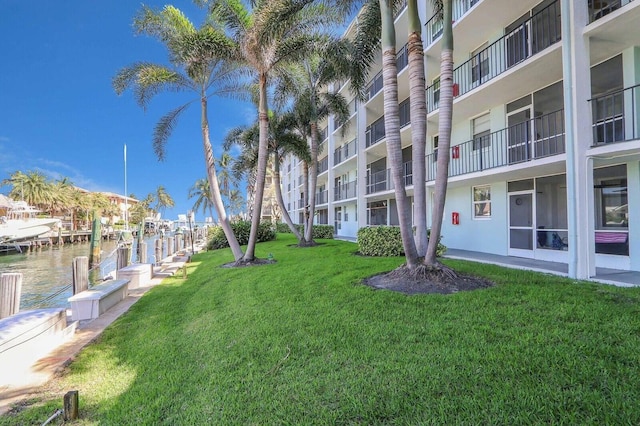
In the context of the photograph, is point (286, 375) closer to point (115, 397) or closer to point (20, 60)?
point (115, 397)

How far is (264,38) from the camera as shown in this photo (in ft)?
33.4

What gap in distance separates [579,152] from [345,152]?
18.0 m

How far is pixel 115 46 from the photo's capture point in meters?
51.1

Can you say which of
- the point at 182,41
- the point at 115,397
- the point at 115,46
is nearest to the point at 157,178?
the point at 115,46

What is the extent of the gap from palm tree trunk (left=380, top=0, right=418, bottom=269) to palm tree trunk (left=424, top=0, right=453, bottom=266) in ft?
1.54

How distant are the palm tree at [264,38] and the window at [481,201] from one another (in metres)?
8.99

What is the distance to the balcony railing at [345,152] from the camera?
22.9m

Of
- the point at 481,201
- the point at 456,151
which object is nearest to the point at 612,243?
the point at 481,201

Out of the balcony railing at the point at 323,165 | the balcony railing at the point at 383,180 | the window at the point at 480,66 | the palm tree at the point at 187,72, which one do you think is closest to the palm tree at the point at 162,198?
the balcony railing at the point at 323,165

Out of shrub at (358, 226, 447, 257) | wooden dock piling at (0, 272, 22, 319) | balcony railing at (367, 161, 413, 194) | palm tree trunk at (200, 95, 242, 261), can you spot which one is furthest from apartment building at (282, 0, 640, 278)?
wooden dock piling at (0, 272, 22, 319)

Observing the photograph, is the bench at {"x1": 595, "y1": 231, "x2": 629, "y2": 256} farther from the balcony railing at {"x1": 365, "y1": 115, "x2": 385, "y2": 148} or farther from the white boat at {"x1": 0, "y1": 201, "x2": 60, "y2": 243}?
the white boat at {"x1": 0, "y1": 201, "x2": 60, "y2": 243}

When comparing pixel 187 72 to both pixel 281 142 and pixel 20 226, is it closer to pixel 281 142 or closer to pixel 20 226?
pixel 281 142

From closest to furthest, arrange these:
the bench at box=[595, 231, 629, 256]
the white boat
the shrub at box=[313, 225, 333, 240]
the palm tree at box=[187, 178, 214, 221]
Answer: the bench at box=[595, 231, 629, 256], the shrub at box=[313, 225, 333, 240], the white boat, the palm tree at box=[187, 178, 214, 221]

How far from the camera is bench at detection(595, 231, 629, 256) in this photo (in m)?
8.37
